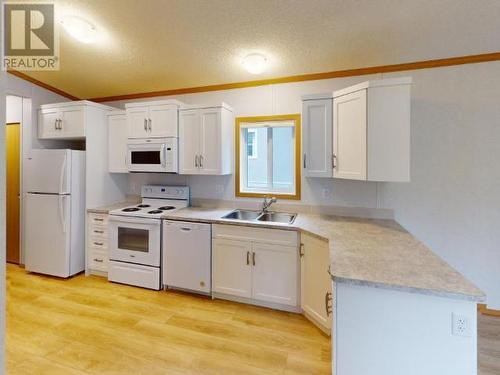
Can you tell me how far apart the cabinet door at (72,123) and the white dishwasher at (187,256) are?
1793 millimetres

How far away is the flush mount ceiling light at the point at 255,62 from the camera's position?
2627 mm

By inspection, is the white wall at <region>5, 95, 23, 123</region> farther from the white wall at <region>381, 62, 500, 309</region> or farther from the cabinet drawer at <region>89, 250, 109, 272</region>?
the white wall at <region>381, 62, 500, 309</region>

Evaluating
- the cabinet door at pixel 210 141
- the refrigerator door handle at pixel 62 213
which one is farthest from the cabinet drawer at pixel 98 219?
the cabinet door at pixel 210 141

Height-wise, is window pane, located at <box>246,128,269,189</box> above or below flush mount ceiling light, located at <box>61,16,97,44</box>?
below

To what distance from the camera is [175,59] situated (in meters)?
2.85

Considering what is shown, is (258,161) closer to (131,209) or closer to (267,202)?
(267,202)

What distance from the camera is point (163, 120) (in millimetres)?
3230

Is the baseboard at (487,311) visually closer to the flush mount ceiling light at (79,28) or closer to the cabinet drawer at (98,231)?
the cabinet drawer at (98,231)

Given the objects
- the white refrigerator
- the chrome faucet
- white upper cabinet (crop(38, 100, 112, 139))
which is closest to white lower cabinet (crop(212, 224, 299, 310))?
the chrome faucet

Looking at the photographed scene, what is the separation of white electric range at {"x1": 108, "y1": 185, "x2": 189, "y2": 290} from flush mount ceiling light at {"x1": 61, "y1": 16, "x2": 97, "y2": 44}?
1.89m

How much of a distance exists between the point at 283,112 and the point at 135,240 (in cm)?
238

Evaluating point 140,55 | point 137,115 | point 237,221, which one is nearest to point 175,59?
point 140,55

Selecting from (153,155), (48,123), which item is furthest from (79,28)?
(48,123)

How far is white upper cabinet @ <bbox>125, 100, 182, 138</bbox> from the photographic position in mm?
3205
